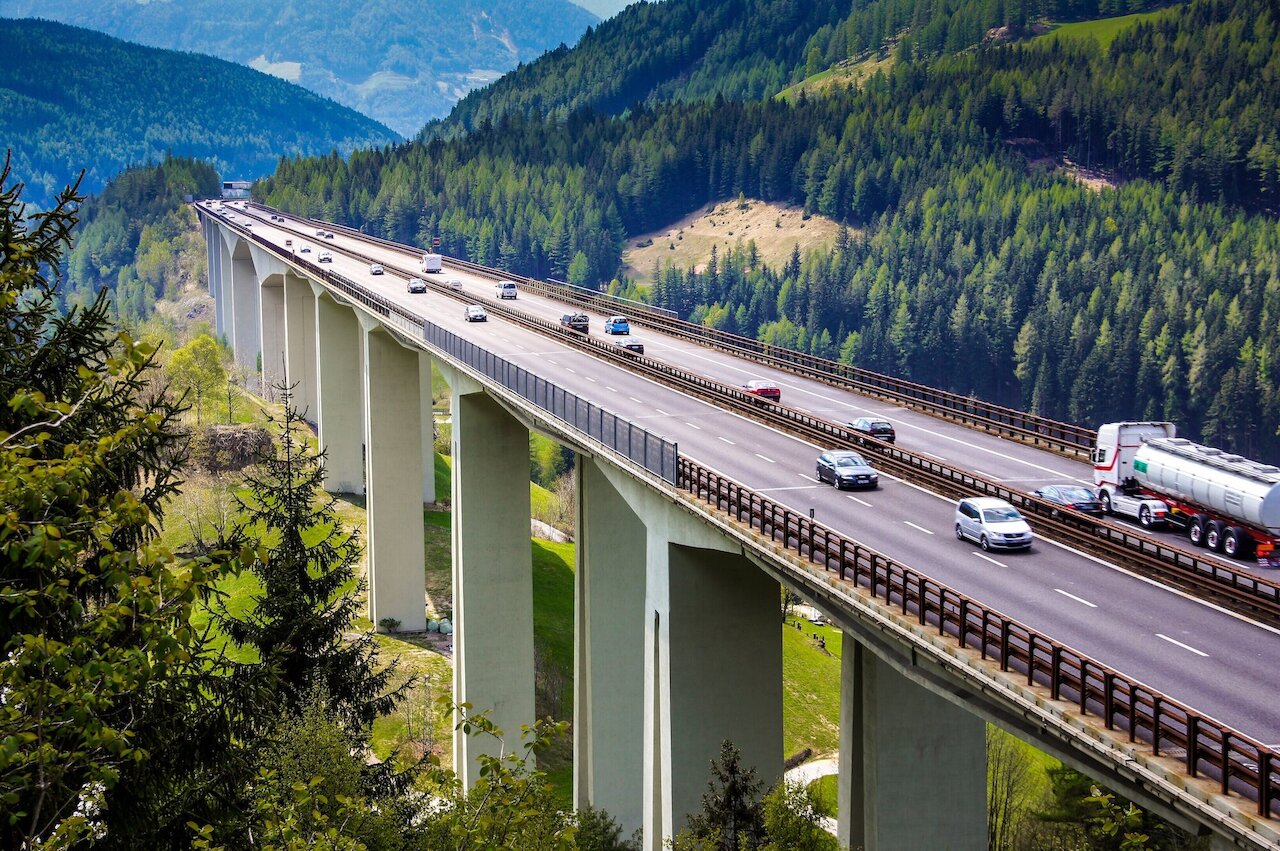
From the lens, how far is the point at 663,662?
35.7 meters

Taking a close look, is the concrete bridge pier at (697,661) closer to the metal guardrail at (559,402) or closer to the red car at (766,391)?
the metal guardrail at (559,402)

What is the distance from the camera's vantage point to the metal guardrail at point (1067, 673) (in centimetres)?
1714

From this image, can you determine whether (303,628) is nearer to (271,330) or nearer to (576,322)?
(576,322)

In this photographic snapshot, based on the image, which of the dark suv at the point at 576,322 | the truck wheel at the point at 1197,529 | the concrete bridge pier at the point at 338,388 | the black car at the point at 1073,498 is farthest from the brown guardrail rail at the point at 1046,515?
the concrete bridge pier at the point at 338,388

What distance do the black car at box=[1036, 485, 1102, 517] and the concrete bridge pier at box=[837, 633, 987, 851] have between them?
826 centimetres

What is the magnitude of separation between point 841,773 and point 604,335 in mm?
50543

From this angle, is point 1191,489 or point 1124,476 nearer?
point 1191,489

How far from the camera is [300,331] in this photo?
120 metres

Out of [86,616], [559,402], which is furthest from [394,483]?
[86,616]

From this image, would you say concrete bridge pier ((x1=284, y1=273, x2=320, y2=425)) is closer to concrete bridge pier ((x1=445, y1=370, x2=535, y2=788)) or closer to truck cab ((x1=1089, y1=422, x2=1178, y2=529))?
concrete bridge pier ((x1=445, y1=370, x2=535, y2=788))

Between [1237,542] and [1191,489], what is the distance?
224 centimetres

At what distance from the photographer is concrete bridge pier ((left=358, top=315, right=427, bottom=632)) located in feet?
259

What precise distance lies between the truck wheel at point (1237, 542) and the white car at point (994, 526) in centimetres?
470

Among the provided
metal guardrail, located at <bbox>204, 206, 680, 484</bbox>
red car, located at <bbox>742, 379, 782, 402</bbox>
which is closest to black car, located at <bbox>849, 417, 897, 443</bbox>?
red car, located at <bbox>742, 379, 782, 402</bbox>
